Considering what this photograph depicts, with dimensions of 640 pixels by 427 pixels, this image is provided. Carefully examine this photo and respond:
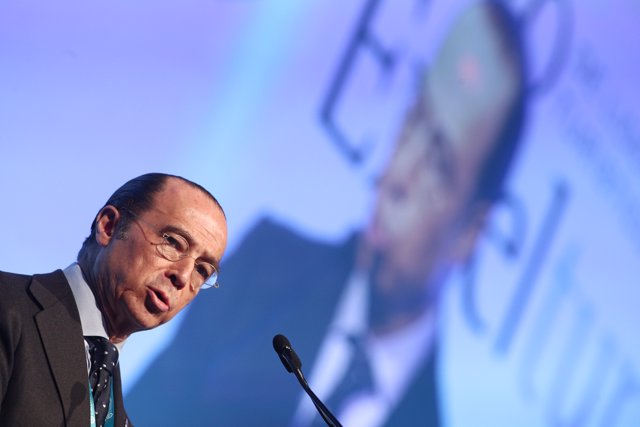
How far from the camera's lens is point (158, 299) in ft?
6.72

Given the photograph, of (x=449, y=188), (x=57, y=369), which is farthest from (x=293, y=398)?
(x=57, y=369)

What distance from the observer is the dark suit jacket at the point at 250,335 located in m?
2.93

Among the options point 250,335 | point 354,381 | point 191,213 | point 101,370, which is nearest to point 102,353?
point 101,370

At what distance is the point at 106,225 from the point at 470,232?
5.80 feet

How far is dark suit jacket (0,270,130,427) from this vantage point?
177 cm

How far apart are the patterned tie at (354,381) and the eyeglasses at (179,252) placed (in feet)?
3.82

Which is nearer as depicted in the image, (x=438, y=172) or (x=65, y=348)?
(x=65, y=348)

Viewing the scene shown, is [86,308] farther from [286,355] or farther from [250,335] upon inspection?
[250,335]

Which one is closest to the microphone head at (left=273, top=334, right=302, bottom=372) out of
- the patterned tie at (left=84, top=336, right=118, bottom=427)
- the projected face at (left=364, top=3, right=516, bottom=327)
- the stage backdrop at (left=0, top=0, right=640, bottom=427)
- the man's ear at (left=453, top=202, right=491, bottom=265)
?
the patterned tie at (left=84, top=336, right=118, bottom=427)

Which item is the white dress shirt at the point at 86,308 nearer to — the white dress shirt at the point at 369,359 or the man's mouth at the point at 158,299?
the man's mouth at the point at 158,299

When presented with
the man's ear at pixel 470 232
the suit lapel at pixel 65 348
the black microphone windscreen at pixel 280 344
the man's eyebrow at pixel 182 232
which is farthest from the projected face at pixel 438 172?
the suit lapel at pixel 65 348

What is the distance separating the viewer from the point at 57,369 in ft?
5.95

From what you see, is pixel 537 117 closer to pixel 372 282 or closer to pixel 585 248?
pixel 585 248

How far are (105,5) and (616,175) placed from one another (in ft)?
7.48
